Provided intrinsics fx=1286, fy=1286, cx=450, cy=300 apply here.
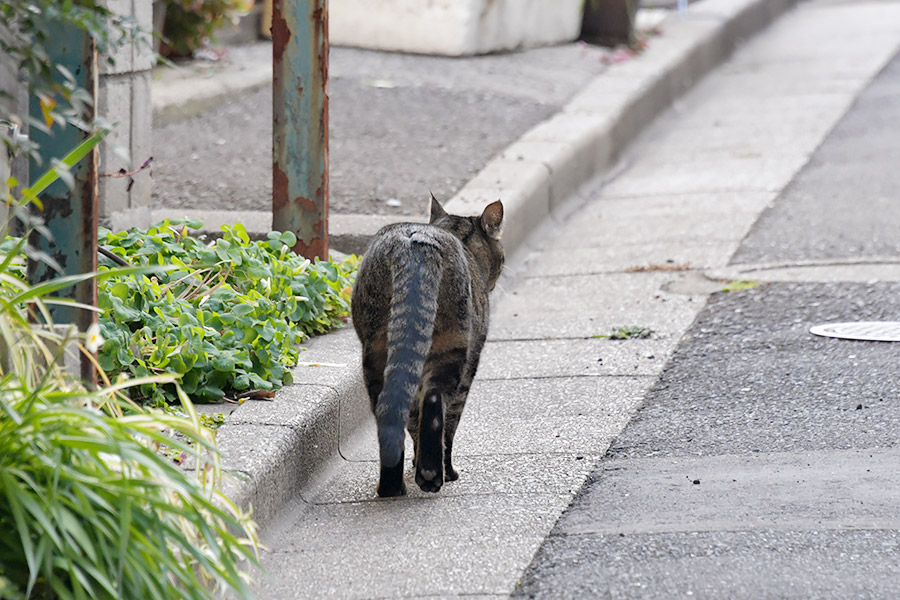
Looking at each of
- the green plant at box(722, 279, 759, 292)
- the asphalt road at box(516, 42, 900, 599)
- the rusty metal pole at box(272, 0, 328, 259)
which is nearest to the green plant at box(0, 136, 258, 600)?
the asphalt road at box(516, 42, 900, 599)

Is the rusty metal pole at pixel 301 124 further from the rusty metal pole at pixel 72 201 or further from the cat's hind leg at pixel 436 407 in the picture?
the rusty metal pole at pixel 72 201

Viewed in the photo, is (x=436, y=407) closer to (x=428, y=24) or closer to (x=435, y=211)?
(x=435, y=211)

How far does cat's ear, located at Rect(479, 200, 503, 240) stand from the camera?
4520 millimetres

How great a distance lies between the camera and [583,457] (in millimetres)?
4184

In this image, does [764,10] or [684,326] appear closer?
[684,326]

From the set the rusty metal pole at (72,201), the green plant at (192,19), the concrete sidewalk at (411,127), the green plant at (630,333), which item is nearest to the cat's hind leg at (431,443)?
the rusty metal pole at (72,201)

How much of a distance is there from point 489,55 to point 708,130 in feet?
6.83

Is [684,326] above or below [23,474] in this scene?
below

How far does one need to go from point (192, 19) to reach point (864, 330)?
19.5 feet

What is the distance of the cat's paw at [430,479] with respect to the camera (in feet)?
12.9

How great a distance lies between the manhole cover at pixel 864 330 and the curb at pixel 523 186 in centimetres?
197

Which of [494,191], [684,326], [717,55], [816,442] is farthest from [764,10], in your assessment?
[816,442]

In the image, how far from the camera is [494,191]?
23.5 ft

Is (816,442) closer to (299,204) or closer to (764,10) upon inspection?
(299,204)
